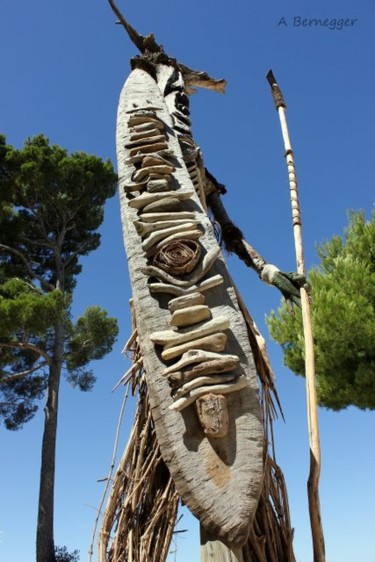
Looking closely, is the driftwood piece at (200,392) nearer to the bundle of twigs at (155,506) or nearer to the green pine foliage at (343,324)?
the bundle of twigs at (155,506)

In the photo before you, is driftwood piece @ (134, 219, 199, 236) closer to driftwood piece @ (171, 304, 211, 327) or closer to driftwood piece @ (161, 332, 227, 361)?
driftwood piece @ (171, 304, 211, 327)

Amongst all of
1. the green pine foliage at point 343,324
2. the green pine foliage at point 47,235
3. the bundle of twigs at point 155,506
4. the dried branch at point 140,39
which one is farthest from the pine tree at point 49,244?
the bundle of twigs at point 155,506

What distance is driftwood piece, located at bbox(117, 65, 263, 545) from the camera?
1264mm

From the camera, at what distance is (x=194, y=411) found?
137 cm

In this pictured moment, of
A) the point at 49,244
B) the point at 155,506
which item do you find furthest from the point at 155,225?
the point at 49,244

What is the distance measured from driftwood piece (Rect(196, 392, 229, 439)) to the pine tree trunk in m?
7.36

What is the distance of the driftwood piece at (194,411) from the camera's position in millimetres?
1264

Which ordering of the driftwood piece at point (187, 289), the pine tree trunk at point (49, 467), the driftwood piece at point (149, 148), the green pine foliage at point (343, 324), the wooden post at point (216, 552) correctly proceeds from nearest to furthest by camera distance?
the wooden post at point (216, 552), the driftwood piece at point (187, 289), the driftwood piece at point (149, 148), the green pine foliage at point (343, 324), the pine tree trunk at point (49, 467)

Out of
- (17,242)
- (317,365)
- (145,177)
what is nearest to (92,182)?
(17,242)

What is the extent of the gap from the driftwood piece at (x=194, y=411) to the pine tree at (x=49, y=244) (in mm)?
7284

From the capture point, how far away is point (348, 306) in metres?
5.65

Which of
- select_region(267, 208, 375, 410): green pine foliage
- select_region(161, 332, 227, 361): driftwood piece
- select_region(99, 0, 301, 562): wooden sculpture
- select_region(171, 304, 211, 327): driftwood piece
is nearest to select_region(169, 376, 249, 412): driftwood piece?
select_region(99, 0, 301, 562): wooden sculpture

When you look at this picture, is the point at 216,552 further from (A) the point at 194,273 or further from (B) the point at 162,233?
(B) the point at 162,233

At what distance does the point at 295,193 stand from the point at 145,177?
0.65m
